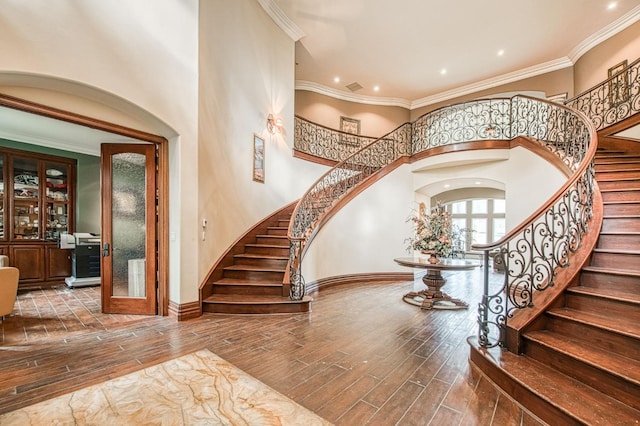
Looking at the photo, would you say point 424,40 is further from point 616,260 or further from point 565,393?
point 565,393

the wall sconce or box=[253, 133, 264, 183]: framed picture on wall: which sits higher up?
the wall sconce

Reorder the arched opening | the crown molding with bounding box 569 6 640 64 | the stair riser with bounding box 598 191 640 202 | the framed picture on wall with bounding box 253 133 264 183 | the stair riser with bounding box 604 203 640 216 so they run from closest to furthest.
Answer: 1. the arched opening
2. the stair riser with bounding box 604 203 640 216
3. the stair riser with bounding box 598 191 640 202
4. the framed picture on wall with bounding box 253 133 264 183
5. the crown molding with bounding box 569 6 640 64

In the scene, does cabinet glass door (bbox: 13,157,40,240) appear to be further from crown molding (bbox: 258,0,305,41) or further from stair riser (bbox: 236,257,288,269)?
crown molding (bbox: 258,0,305,41)

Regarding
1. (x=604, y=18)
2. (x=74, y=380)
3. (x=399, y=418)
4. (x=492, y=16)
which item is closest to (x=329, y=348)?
(x=399, y=418)

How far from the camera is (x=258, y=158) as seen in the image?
5.60m

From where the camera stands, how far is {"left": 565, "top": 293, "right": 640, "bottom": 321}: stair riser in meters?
2.29

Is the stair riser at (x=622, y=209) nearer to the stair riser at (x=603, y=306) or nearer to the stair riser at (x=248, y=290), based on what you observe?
the stair riser at (x=603, y=306)

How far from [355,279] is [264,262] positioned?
7.93 feet

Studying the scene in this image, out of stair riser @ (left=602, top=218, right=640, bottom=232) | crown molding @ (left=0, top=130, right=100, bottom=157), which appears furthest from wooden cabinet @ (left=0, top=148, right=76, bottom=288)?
stair riser @ (left=602, top=218, right=640, bottom=232)

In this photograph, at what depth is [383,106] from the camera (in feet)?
32.8

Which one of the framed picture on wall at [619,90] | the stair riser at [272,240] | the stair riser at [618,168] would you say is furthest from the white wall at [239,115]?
the framed picture on wall at [619,90]

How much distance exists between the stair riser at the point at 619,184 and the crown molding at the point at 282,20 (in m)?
6.49

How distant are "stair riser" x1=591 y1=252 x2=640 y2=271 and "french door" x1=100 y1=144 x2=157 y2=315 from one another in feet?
17.8

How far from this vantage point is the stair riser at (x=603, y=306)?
2291 millimetres
